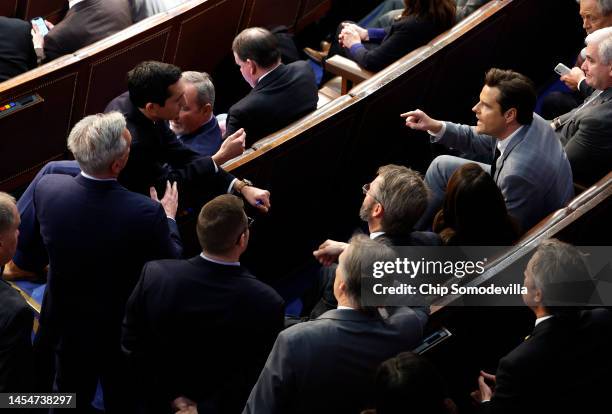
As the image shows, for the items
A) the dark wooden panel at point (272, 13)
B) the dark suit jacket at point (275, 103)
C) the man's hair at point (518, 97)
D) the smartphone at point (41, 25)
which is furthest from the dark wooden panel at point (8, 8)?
the man's hair at point (518, 97)

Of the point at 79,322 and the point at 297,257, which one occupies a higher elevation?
the point at 79,322

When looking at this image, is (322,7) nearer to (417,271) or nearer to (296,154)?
(296,154)

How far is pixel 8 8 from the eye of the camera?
2834mm

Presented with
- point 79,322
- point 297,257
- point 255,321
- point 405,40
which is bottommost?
point 297,257

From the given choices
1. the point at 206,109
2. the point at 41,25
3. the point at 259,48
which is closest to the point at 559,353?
the point at 206,109

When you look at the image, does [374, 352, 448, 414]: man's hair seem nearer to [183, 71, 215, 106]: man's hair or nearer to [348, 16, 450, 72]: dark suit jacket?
[183, 71, 215, 106]: man's hair

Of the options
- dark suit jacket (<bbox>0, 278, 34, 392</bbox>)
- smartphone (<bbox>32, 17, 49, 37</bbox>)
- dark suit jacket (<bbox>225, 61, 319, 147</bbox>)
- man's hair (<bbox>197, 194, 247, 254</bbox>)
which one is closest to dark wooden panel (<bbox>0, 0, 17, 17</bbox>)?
smartphone (<bbox>32, 17, 49, 37</bbox>)

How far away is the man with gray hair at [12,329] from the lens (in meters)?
1.56

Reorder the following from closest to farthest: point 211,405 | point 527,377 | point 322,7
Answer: point 527,377
point 211,405
point 322,7

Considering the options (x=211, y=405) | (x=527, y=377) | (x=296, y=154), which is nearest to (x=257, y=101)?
(x=296, y=154)

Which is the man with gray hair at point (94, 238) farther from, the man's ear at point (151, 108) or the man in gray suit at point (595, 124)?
the man in gray suit at point (595, 124)

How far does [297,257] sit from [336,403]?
0.87 m

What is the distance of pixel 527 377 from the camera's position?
149cm

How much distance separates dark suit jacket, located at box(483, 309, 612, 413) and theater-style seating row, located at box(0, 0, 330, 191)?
1.51 m
